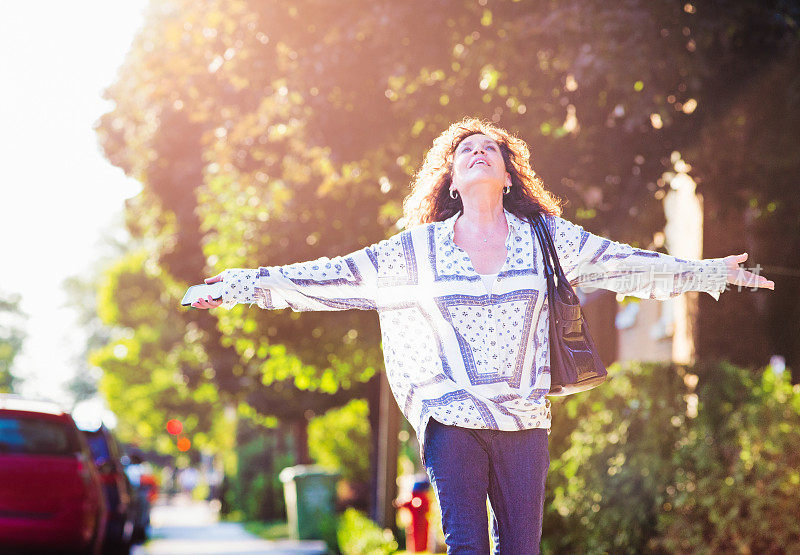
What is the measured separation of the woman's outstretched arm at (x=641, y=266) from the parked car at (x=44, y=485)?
659 cm

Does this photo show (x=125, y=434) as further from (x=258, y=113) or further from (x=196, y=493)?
(x=258, y=113)

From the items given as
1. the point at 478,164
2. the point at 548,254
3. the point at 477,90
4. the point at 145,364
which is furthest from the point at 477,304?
the point at 145,364

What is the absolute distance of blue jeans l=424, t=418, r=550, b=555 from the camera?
12.5 feet

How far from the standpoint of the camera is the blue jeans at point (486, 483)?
12.5ft

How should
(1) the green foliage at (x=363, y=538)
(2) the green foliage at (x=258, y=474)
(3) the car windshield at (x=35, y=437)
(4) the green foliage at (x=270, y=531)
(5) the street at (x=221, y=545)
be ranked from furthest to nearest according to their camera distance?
(2) the green foliage at (x=258, y=474) → (4) the green foliage at (x=270, y=531) → (5) the street at (x=221, y=545) → (1) the green foliage at (x=363, y=538) → (3) the car windshield at (x=35, y=437)

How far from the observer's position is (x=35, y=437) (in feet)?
32.5

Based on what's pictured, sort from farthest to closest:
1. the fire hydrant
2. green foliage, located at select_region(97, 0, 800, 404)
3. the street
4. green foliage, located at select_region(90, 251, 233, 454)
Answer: green foliage, located at select_region(90, 251, 233, 454) < the street < the fire hydrant < green foliage, located at select_region(97, 0, 800, 404)

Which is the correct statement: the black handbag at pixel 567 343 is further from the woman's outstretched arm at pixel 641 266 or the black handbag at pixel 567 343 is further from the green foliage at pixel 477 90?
the green foliage at pixel 477 90

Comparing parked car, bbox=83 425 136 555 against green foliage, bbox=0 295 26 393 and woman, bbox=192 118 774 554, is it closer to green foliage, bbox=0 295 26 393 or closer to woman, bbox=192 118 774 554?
woman, bbox=192 118 774 554

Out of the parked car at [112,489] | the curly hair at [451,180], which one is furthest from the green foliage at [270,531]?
the curly hair at [451,180]

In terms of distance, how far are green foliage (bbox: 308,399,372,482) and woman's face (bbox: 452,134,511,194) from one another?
22797 mm

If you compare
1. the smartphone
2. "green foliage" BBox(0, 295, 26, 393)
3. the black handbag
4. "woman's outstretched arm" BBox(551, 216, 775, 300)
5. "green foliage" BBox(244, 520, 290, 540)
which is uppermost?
"green foliage" BBox(0, 295, 26, 393)

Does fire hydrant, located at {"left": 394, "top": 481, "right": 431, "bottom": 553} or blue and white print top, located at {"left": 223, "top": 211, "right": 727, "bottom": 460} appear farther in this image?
fire hydrant, located at {"left": 394, "top": 481, "right": 431, "bottom": 553}

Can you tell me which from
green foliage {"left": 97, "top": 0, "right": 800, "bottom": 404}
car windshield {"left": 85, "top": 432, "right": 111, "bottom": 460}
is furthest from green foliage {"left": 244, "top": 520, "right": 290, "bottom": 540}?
green foliage {"left": 97, "top": 0, "right": 800, "bottom": 404}
